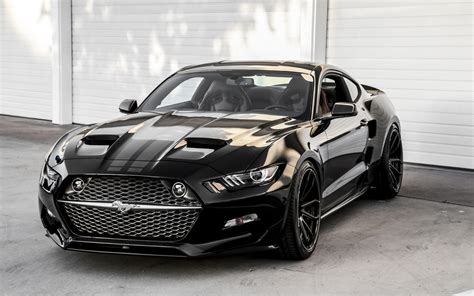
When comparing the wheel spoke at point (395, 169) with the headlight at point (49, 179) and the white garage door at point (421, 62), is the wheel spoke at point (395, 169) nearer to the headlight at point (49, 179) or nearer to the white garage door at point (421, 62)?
the white garage door at point (421, 62)

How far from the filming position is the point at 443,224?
6.66 metres

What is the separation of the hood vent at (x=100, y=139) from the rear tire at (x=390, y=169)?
3097mm

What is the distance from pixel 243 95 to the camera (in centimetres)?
620

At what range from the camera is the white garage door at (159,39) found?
37.6 feet

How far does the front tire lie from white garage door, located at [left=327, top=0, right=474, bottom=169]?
4.93m

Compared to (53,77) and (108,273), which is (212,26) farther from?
(108,273)

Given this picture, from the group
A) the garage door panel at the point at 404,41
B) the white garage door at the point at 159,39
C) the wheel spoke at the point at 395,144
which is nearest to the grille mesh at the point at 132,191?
the wheel spoke at the point at 395,144

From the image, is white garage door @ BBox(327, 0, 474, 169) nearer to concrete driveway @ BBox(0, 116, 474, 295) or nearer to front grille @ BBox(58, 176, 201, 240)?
concrete driveway @ BBox(0, 116, 474, 295)

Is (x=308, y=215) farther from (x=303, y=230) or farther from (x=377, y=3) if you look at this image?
(x=377, y=3)

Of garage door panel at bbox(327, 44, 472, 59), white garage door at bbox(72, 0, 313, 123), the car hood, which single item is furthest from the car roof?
white garage door at bbox(72, 0, 313, 123)

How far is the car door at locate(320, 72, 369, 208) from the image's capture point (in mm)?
5965

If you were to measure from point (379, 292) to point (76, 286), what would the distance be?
1.91 metres

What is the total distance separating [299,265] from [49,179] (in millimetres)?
1823

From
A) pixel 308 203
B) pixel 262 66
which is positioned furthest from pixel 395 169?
pixel 308 203
